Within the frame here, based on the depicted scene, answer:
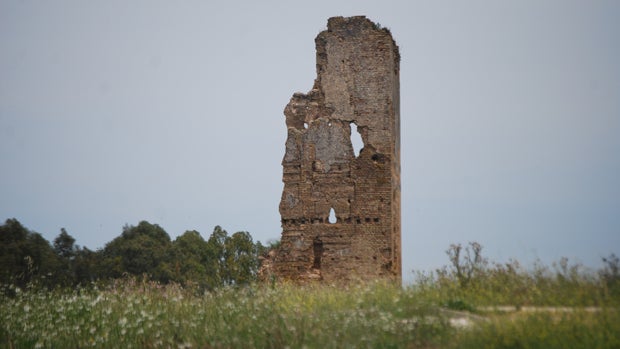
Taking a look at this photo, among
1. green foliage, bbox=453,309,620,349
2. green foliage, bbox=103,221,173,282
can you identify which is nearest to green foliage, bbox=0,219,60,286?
green foliage, bbox=103,221,173,282

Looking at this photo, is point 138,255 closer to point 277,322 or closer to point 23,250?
point 23,250

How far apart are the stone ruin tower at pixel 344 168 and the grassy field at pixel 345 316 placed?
3916mm

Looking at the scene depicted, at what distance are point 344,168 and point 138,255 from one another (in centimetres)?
2461

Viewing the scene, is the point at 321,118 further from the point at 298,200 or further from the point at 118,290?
the point at 118,290

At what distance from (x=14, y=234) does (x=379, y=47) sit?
2341cm

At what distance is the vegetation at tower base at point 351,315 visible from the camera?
948cm

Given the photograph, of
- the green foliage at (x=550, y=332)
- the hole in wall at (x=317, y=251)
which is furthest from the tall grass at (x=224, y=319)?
the hole in wall at (x=317, y=251)

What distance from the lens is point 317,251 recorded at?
1792 centimetres

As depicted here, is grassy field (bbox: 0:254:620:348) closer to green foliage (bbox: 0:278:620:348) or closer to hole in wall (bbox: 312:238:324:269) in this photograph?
green foliage (bbox: 0:278:620:348)

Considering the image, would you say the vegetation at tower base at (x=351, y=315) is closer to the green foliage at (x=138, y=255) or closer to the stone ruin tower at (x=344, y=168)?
→ the stone ruin tower at (x=344, y=168)

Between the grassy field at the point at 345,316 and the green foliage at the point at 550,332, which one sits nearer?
the green foliage at the point at 550,332

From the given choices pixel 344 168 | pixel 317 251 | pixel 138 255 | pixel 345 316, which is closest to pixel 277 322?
pixel 345 316

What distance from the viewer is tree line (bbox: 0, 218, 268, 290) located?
1346 inches

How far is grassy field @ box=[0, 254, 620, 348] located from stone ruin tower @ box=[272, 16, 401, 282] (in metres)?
3.92
